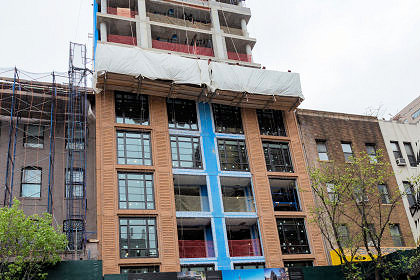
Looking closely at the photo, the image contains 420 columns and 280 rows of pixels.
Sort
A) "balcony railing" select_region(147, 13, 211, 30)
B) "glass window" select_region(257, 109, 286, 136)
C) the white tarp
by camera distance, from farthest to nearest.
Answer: "balcony railing" select_region(147, 13, 211, 30), "glass window" select_region(257, 109, 286, 136), the white tarp

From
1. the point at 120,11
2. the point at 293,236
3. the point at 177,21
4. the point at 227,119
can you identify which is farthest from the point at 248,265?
the point at 120,11

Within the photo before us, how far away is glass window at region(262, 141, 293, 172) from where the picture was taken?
3506 centimetres

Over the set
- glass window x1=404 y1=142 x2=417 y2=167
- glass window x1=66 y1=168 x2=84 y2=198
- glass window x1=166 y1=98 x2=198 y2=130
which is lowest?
glass window x1=66 y1=168 x2=84 y2=198

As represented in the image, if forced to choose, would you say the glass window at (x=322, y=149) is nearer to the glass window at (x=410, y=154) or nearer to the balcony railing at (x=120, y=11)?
the glass window at (x=410, y=154)

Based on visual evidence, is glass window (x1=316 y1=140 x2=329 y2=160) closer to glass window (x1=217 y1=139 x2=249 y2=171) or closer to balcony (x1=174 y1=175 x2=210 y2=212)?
glass window (x1=217 y1=139 x2=249 y2=171)

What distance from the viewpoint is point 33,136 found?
32.1 metres

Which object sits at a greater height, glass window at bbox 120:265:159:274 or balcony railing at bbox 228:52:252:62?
balcony railing at bbox 228:52:252:62

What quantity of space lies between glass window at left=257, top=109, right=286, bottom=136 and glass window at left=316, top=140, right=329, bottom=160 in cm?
325

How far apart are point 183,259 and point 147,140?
8.74m

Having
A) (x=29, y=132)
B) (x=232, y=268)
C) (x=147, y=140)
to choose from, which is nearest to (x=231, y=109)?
(x=147, y=140)

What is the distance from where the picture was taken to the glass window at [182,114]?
112 feet

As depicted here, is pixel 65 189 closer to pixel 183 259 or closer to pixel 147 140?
pixel 147 140

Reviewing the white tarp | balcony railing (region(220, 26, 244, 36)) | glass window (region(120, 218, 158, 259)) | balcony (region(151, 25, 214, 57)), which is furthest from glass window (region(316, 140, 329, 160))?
glass window (region(120, 218, 158, 259))

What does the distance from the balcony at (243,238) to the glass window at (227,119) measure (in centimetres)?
700
